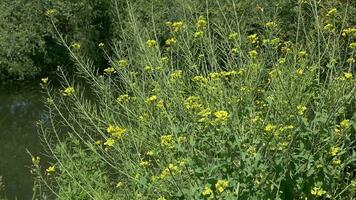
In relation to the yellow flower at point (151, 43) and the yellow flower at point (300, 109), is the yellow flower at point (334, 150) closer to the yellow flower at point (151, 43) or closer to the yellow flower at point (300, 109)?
the yellow flower at point (300, 109)

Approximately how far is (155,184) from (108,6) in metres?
14.1

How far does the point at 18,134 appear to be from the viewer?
31.9ft

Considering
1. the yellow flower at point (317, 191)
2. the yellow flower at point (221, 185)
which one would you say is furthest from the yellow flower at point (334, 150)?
the yellow flower at point (221, 185)

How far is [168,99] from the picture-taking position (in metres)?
2.77

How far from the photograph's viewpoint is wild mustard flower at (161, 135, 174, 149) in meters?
2.25

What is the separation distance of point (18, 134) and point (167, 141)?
311 inches

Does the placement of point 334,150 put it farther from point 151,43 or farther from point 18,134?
point 18,134

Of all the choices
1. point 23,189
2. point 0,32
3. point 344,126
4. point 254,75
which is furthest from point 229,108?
point 0,32

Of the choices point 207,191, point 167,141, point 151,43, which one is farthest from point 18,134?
point 207,191

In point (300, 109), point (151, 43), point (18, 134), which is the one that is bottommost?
point (18, 134)

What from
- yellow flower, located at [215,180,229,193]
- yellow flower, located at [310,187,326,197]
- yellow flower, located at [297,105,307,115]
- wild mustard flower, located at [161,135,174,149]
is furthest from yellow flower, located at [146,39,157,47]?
yellow flower, located at [310,187,326,197]

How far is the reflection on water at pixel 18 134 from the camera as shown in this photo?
733 cm

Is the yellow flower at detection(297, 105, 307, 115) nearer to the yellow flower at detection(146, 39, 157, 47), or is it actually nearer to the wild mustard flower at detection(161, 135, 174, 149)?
the wild mustard flower at detection(161, 135, 174, 149)

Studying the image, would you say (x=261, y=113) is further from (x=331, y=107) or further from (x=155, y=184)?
(x=155, y=184)
